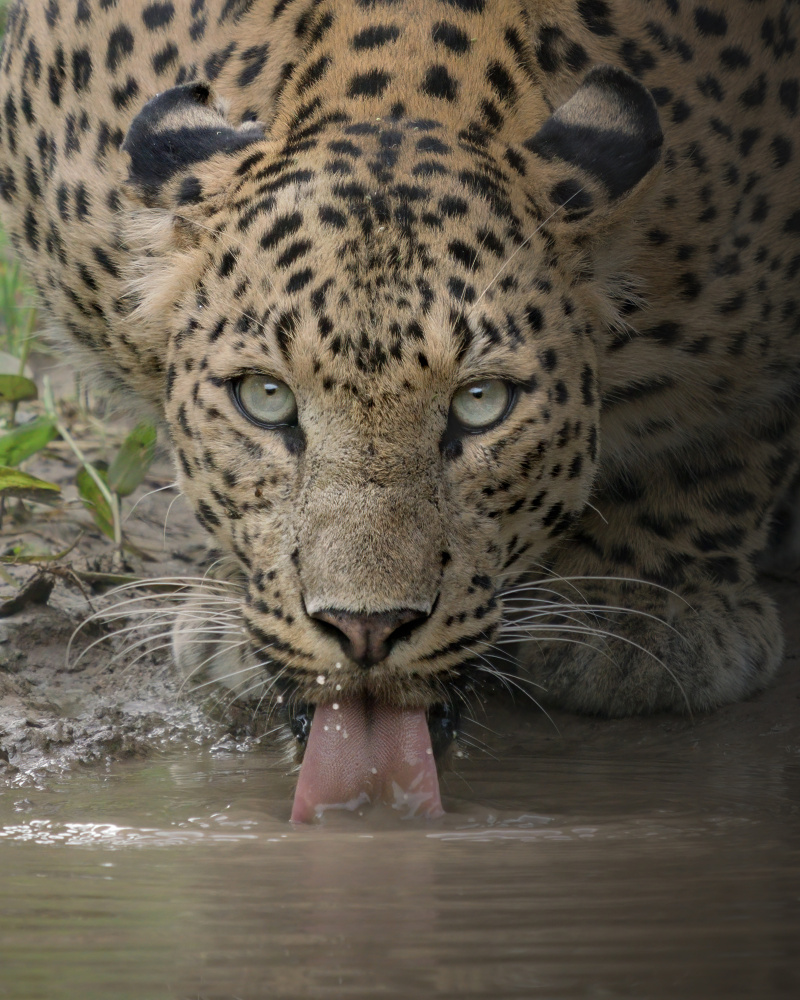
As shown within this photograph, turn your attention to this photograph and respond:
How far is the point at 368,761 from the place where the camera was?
137 inches

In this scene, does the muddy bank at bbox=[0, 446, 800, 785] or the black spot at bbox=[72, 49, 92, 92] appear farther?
the black spot at bbox=[72, 49, 92, 92]

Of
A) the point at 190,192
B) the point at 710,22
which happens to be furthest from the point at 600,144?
the point at 190,192

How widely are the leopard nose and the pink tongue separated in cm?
26

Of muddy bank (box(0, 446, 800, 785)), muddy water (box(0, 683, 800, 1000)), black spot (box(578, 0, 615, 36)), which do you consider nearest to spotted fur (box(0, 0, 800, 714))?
black spot (box(578, 0, 615, 36))

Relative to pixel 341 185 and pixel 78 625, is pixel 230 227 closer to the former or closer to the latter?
pixel 341 185

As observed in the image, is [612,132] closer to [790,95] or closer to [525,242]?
[525,242]

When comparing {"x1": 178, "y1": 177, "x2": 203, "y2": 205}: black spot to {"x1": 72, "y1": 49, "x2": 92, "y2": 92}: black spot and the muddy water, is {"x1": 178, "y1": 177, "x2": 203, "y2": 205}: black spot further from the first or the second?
the muddy water

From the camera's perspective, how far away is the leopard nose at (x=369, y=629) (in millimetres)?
3195

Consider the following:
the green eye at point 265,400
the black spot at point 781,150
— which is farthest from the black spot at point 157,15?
the black spot at point 781,150

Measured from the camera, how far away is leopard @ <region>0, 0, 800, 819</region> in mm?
3414

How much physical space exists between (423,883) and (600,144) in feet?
6.96

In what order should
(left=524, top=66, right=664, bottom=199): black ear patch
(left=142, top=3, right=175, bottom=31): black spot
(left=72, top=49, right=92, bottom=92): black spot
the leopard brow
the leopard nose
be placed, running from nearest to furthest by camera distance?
the leopard nose, the leopard brow, (left=524, top=66, right=664, bottom=199): black ear patch, (left=142, top=3, right=175, bottom=31): black spot, (left=72, top=49, right=92, bottom=92): black spot

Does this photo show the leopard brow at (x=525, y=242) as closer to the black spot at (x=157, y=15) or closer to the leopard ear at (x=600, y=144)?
the leopard ear at (x=600, y=144)

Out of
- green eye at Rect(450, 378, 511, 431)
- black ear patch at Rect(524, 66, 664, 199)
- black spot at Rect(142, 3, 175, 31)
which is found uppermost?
black spot at Rect(142, 3, 175, 31)
